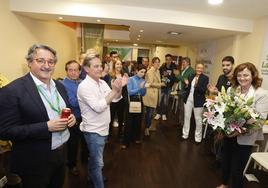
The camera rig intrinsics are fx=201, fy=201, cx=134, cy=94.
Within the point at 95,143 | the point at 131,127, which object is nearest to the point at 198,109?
the point at 131,127

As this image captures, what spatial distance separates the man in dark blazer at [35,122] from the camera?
131 centimetres

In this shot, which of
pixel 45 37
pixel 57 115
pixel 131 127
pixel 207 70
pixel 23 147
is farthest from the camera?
pixel 207 70

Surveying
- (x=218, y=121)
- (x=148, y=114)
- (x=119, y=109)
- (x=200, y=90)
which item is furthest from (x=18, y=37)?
(x=218, y=121)

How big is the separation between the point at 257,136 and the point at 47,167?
6.89 feet

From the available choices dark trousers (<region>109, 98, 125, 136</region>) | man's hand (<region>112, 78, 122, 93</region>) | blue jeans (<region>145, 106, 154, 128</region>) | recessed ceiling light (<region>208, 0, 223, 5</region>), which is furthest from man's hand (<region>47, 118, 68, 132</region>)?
recessed ceiling light (<region>208, 0, 223, 5</region>)

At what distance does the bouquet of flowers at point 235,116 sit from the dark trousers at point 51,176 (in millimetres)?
1469

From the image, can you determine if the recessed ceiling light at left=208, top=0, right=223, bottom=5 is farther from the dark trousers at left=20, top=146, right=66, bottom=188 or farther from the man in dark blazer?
the dark trousers at left=20, top=146, right=66, bottom=188

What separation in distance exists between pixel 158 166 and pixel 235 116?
63.2 inches

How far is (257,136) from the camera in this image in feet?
7.15

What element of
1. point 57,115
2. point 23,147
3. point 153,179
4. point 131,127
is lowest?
point 153,179

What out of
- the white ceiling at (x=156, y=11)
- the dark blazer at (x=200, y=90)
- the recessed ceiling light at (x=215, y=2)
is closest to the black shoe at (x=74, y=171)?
the dark blazer at (x=200, y=90)

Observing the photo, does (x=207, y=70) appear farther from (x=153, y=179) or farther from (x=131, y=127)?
(x=153, y=179)

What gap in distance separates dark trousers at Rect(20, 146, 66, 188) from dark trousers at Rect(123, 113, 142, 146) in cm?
199

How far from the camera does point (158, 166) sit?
A: 10.2 feet
